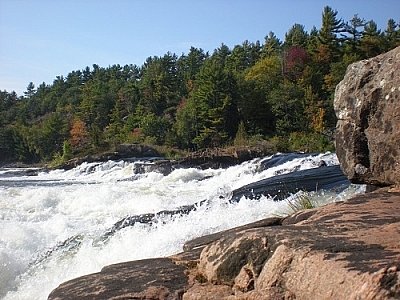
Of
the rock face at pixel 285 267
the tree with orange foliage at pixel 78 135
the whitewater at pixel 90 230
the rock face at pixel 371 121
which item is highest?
the tree with orange foliage at pixel 78 135

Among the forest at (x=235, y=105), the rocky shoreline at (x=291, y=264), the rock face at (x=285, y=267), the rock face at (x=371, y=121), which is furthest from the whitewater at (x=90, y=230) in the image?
the forest at (x=235, y=105)

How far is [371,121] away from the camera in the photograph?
212 inches

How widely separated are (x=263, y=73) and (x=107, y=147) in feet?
64.5

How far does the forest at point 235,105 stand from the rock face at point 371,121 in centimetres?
2326

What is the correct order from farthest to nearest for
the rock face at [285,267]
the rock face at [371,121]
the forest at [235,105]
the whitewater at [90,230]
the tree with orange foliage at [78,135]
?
1. the tree with orange foliage at [78,135]
2. the forest at [235,105]
3. the whitewater at [90,230]
4. the rock face at [371,121]
5. the rock face at [285,267]

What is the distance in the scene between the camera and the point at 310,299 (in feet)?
7.54

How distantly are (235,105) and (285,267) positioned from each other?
131 ft

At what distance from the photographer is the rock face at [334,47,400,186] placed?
199 inches

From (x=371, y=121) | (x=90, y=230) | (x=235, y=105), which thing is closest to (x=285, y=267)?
(x=371, y=121)

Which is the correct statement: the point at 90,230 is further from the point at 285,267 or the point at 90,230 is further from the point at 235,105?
the point at 235,105

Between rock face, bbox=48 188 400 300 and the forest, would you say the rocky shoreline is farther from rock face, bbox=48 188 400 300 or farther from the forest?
the forest

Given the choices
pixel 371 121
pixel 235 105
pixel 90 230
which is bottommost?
pixel 90 230

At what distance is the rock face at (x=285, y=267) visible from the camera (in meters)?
2.23

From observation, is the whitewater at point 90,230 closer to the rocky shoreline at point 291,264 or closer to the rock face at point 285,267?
the rocky shoreline at point 291,264
